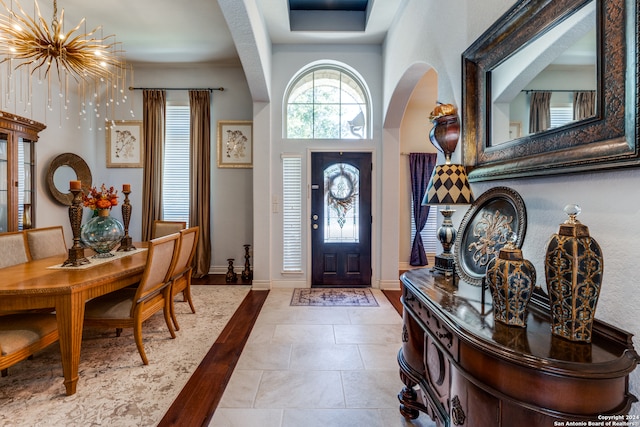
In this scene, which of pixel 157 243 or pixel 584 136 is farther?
pixel 157 243

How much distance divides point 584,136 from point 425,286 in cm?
92

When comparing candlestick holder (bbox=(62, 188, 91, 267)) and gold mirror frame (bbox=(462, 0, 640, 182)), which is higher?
gold mirror frame (bbox=(462, 0, 640, 182))

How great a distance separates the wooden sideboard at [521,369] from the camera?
2.56 ft

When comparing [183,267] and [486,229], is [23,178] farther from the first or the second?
[486,229]

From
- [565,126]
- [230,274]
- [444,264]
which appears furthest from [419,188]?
[565,126]

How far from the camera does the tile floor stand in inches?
70.6

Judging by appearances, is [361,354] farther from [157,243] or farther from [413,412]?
[157,243]

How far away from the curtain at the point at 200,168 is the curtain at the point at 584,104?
475 centimetres

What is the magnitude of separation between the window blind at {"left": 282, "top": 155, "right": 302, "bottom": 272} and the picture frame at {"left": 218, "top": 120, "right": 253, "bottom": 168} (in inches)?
38.0

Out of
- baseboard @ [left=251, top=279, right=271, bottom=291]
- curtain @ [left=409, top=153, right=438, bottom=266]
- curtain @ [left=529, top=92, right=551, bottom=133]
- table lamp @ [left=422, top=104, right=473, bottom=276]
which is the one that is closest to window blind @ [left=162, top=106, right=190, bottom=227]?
baseboard @ [left=251, top=279, right=271, bottom=291]

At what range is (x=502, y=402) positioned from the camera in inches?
34.8

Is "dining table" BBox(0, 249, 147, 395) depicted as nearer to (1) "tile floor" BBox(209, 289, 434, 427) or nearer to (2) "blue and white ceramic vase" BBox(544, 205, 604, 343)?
(1) "tile floor" BBox(209, 289, 434, 427)

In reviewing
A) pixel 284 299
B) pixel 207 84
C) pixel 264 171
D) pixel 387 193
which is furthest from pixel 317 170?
pixel 207 84

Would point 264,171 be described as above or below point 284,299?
above
